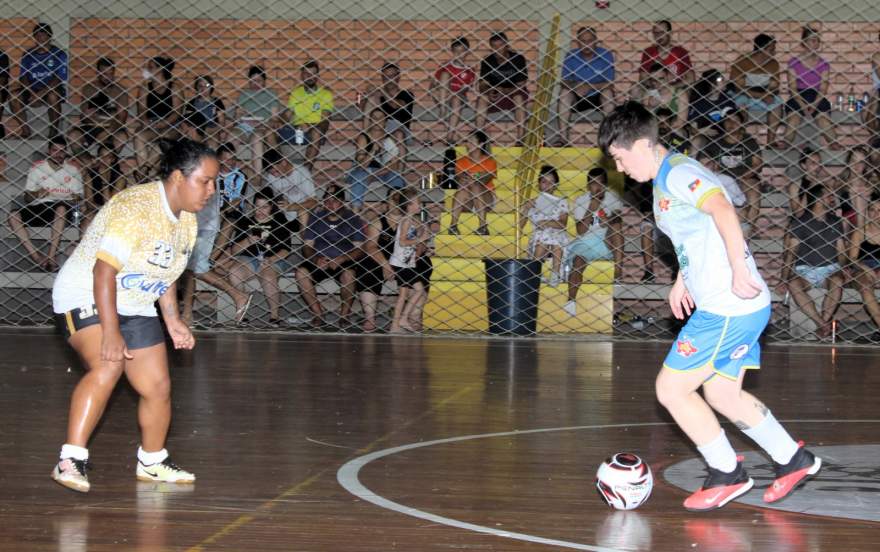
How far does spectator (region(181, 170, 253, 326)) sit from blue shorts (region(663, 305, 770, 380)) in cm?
671

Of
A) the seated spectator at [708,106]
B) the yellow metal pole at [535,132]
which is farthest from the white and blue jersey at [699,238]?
the seated spectator at [708,106]

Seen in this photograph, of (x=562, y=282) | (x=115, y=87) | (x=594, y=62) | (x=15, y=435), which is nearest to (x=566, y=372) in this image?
(x=562, y=282)

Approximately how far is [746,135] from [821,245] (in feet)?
4.62

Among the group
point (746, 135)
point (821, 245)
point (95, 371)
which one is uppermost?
point (746, 135)

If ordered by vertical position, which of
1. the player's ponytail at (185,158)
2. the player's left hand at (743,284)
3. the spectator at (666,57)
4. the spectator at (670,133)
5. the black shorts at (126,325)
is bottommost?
the black shorts at (126,325)

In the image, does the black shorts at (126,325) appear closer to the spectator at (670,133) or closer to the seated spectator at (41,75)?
the spectator at (670,133)

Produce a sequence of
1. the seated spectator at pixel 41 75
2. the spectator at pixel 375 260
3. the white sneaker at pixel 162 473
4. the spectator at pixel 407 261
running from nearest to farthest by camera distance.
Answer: the white sneaker at pixel 162 473 < the spectator at pixel 407 261 < the spectator at pixel 375 260 < the seated spectator at pixel 41 75

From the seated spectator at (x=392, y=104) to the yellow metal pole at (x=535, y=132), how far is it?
1.22 meters

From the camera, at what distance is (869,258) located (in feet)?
34.4

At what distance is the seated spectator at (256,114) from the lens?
11.9m

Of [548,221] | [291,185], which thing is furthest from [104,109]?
[548,221]

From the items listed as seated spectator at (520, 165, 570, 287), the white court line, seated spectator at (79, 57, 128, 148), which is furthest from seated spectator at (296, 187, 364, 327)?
the white court line

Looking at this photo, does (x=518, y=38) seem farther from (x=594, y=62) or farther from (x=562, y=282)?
(x=562, y=282)

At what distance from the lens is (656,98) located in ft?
39.4
